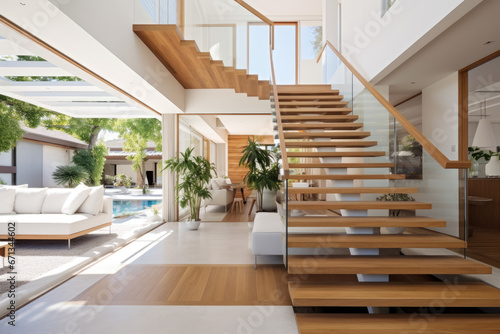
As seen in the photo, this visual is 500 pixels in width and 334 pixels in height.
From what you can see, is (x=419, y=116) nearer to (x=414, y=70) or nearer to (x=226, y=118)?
(x=414, y=70)

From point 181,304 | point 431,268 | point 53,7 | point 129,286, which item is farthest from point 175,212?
point 431,268

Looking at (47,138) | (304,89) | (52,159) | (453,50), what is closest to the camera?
(453,50)

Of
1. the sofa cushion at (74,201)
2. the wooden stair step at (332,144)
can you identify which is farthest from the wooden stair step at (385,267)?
the sofa cushion at (74,201)

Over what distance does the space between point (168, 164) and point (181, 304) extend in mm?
4155

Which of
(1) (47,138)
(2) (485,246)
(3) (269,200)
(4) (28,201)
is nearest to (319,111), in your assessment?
(3) (269,200)

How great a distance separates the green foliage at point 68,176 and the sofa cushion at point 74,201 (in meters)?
5.12

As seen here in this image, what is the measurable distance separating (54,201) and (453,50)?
6.30 m

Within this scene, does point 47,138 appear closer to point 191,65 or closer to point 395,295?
point 191,65

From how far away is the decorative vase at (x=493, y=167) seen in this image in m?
4.46

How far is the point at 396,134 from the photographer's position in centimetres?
352

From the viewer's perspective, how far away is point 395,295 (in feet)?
7.69

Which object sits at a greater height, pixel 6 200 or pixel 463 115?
pixel 463 115

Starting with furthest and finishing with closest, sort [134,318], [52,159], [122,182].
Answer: [122,182] < [52,159] < [134,318]

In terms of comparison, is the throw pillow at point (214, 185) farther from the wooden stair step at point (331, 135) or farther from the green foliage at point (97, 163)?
the green foliage at point (97, 163)
